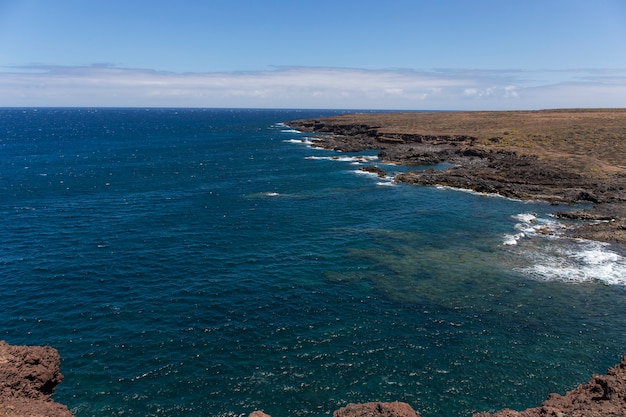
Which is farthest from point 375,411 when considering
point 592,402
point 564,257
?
point 564,257

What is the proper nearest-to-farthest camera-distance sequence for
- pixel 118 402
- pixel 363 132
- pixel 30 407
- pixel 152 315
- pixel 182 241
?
pixel 30 407, pixel 118 402, pixel 152 315, pixel 182 241, pixel 363 132

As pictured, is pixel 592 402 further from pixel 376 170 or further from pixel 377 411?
pixel 376 170

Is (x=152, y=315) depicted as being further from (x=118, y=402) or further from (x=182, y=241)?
(x=182, y=241)

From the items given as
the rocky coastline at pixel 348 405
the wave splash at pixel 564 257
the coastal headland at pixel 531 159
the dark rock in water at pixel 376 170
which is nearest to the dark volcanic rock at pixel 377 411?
the rocky coastline at pixel 348 405

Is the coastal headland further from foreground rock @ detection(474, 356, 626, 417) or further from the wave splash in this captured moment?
foreground rock @ detection(474, 356, 626, 417)

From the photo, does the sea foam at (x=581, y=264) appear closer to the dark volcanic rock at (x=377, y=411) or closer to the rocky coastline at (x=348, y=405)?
the rocky coastline at (x=348, y=405)

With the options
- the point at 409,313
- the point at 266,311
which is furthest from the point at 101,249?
the point at 409,313
